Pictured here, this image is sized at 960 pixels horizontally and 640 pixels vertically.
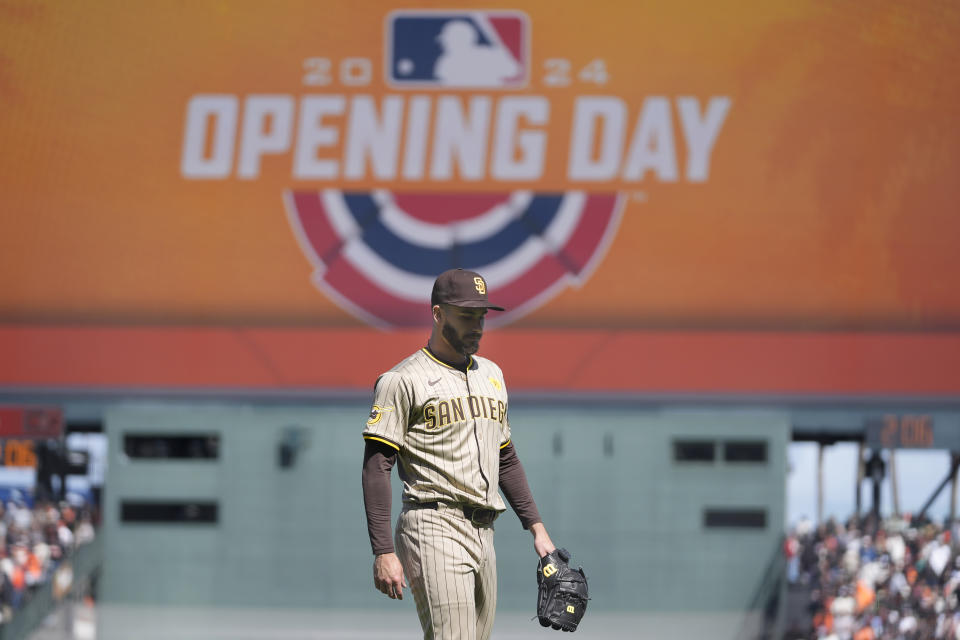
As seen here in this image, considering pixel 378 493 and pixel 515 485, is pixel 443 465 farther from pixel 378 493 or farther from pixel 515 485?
pixel 515 485

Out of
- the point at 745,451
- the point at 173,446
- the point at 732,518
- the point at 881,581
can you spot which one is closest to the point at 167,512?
the point at 173,446

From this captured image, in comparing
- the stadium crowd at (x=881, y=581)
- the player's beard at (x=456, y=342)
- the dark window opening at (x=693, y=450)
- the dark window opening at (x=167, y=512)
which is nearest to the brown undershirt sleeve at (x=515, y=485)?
the player's beard at (x=456, y=342)

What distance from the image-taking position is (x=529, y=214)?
16.5 metres

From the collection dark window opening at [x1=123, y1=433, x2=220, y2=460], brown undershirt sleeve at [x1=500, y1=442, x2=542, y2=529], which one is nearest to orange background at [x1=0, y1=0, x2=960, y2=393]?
dark window opening at [x1=123, y1=433, x2=220, y2=460]

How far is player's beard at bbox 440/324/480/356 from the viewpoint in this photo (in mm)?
4188

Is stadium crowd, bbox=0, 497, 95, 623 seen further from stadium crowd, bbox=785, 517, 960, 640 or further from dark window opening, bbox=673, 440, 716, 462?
stadium crowd, bbox=785, 517, 960, 640

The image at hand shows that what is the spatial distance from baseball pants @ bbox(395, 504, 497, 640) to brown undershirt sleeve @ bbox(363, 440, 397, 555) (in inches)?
4.3

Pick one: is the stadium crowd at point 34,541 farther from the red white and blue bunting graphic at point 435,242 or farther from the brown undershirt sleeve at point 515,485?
the brown undershirt sleeve at point 515,485

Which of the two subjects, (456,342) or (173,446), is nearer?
(456,342)

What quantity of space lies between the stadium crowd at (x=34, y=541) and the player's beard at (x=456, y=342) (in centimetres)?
1319

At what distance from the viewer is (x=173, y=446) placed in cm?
1720

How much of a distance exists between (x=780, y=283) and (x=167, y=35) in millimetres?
7742

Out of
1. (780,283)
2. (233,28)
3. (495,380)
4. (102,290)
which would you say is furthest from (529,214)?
(495,380)

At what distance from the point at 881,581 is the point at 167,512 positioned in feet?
27.8
